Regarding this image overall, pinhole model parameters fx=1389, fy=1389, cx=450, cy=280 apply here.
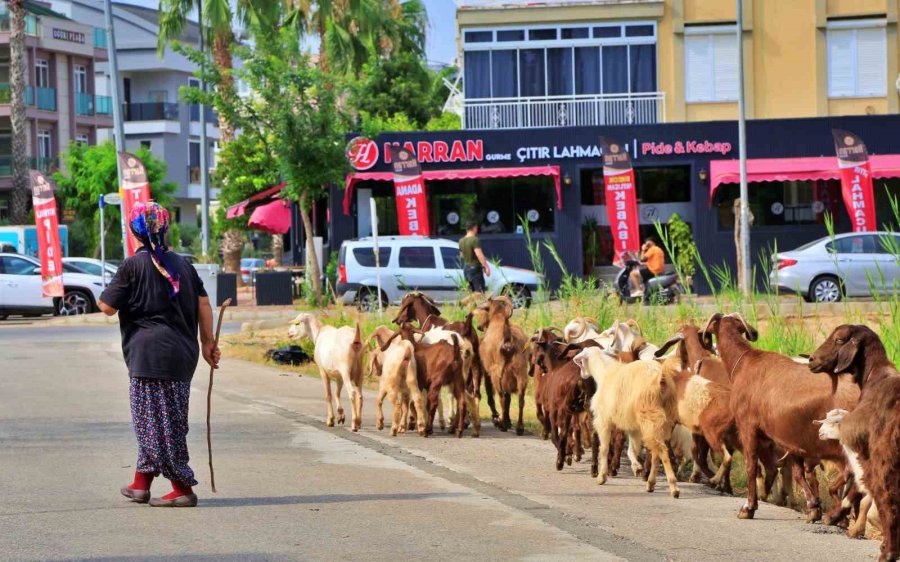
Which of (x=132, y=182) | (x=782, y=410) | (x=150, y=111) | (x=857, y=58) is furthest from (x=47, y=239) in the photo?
(x=150, y=111)

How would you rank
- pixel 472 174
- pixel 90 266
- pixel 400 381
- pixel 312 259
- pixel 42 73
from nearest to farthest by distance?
pixel 400 381, pixel 312 259, pixel 90 266, pixel 472 174, pixel 42 73

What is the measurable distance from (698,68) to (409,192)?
9575mm

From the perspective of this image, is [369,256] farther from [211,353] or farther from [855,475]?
[855,475]

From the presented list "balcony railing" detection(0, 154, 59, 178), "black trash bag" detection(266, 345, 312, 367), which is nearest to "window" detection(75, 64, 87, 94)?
"balcony railing" detection(0, 154, 59, 178)

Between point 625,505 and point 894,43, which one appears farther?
point 894,43

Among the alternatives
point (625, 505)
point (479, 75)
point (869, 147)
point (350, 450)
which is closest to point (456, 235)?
point (479, 75)

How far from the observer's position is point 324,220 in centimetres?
4353

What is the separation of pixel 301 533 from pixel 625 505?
2394mm

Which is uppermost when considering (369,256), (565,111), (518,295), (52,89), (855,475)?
(52,89)

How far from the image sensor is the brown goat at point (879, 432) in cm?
688

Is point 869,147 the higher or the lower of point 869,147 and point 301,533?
the higher

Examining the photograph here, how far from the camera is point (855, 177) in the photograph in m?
33.7

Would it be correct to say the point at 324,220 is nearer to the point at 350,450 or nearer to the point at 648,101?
the point at 648,101

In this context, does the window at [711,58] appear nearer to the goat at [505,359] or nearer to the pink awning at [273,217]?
the pink awning at [273,217]
